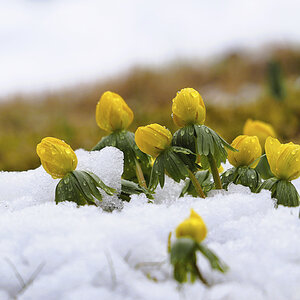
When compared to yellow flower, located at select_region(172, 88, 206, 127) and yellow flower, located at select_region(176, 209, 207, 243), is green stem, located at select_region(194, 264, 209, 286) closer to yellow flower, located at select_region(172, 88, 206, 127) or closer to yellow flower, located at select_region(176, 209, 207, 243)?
yellow flower, located at select_region(176, 209, 207, 243)

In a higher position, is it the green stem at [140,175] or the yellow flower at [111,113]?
the yellow flower at [111,113]

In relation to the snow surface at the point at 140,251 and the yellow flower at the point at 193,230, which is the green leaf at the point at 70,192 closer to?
the snow surface at the point at 140,251

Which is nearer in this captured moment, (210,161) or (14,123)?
(210,161)

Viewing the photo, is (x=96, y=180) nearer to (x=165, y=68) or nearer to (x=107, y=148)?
(x=107, y=148)

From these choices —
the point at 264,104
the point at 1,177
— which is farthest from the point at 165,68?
the point at 1,177

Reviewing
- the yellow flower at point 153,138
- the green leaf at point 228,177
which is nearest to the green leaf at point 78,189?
the yellow flower at point 153,138

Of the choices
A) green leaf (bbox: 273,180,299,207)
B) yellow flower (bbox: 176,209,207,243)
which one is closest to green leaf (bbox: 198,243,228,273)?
yellow flower (bbox: 176,209,207,243)

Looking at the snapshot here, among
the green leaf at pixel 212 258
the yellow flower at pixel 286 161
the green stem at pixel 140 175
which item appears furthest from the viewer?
the green stem at pixel 140 175

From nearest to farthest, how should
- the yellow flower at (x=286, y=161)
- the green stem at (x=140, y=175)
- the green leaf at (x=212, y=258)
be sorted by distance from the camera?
the green leaf at (x=212, y=258) → the yellow flower at (x=286, y=161) → the green stem at (x=140, y=175)
